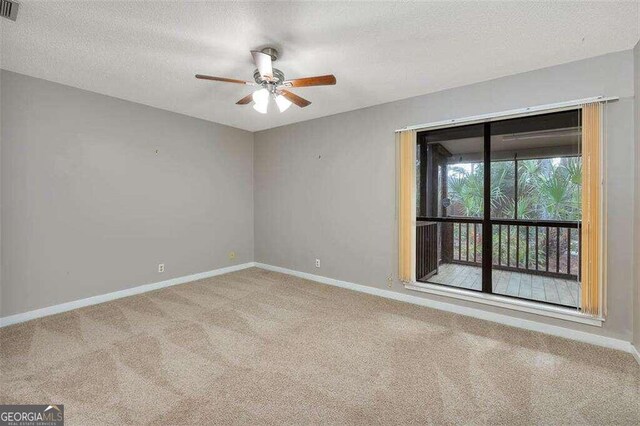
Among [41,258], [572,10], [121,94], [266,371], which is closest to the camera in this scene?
[572,10]

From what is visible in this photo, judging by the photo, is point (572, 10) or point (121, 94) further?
point (121, 94)

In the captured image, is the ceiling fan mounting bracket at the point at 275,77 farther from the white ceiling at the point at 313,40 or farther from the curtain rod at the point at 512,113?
the curtain rod at the point at 512,113

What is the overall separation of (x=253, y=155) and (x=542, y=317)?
483cm

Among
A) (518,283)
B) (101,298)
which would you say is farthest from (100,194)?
(518,283)

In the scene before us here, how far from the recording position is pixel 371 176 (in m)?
3.99

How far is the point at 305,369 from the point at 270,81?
2.41m

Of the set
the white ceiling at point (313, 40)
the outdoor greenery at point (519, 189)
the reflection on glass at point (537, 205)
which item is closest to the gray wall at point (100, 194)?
the white ceiling at point (313, 40)

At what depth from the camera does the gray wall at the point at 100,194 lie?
2996mm

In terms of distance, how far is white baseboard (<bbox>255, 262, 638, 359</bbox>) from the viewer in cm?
254

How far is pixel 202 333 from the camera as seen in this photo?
109 inches

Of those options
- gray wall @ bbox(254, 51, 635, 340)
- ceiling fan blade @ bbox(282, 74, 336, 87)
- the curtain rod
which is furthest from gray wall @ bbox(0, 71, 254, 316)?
the curtain rod

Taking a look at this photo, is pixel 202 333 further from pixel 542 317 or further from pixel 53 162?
pixel 542 317

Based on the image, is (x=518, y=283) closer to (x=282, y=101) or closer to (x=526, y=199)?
(x=526, y=199)

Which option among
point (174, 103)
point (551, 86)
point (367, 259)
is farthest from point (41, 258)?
point (551, 86)
